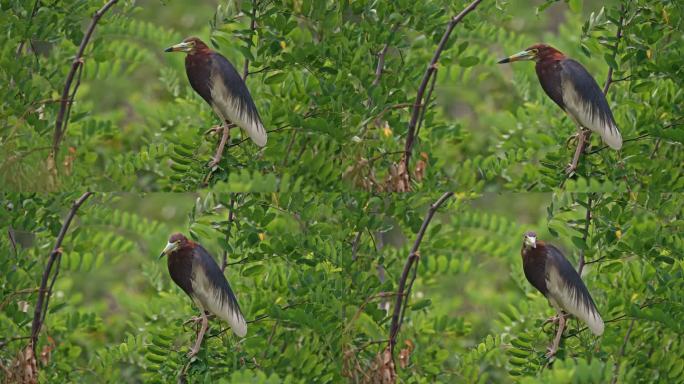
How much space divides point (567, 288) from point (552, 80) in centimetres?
41

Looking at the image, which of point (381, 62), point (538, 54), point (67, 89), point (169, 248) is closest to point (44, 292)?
point (169, 248)

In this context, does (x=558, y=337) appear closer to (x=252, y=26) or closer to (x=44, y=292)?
(x=252, y=26)

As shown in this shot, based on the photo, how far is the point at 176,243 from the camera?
2.42 m

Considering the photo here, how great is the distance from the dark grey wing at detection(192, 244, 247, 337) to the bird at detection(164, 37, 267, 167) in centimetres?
19

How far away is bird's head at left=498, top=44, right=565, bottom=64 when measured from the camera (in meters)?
2.46

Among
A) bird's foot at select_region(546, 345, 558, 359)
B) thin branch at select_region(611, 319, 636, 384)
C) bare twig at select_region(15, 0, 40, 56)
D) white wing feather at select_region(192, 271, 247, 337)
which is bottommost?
thin branch at select_region(611, 319, 636, 384)

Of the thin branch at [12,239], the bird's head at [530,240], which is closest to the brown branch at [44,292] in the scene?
the thin branch at [12,239]

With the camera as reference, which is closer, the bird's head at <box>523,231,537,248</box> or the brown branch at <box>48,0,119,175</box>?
the bird's head at <box>523,231,537,248</box>

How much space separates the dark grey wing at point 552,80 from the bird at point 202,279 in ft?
2.41

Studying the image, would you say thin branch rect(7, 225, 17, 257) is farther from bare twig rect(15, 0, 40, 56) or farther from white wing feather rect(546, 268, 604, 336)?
white wing feather rect(546, 268, 604, 336)

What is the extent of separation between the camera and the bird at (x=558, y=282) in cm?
241

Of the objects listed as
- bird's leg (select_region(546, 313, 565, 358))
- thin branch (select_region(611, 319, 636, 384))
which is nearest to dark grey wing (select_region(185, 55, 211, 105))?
bird's leg (select_region(546, 313, 565, 358))

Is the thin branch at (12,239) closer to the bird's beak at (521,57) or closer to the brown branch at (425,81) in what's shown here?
the brown branch at (425,81)

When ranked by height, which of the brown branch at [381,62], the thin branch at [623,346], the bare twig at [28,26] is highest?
the bare twig at [28,26]
